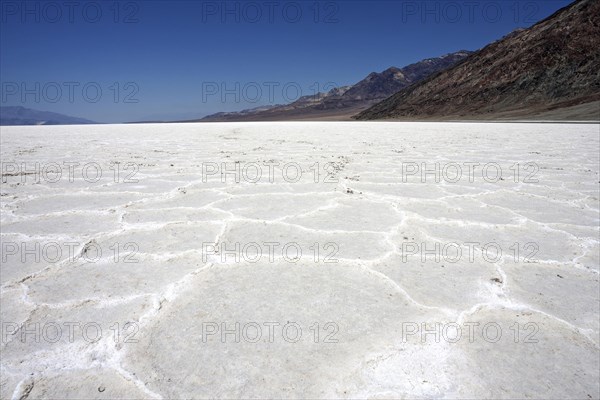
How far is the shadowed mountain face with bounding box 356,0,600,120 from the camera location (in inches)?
1192

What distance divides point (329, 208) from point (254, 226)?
A: 0.70m

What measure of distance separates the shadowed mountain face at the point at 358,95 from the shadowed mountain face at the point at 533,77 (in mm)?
48915

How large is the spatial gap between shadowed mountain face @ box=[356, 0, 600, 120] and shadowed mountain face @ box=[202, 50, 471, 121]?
1926 inches

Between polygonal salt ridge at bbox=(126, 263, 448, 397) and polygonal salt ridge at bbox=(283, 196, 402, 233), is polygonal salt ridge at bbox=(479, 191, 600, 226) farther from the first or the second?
polygonal salt ridge at bbox=(126, 263, 448, 397)

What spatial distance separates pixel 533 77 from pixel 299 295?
137 feet

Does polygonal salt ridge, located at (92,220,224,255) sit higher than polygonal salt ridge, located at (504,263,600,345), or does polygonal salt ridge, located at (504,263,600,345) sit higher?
polygonal salt ridge, located at (92,220,224,255)

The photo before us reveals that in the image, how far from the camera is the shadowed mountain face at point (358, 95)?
319 ft

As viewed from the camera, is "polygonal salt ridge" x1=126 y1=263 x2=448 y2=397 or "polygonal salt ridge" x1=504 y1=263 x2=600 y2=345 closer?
"polygonal salt ridge" x1=126 y1=263 x2=448 y2=397

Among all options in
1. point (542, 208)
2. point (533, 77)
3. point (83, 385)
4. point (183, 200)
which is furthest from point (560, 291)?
point (533, 77)

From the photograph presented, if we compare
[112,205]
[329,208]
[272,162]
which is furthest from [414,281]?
[272,162]

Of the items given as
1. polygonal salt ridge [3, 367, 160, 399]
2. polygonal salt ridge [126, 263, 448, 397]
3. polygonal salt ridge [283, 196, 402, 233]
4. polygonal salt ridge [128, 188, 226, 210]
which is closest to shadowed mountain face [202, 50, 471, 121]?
polygonal salt ridge [128, 188, 226, 210]

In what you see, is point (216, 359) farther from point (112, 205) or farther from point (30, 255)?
point (112, 205)

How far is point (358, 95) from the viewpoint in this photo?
354ft

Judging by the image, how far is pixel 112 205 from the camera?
293cm
